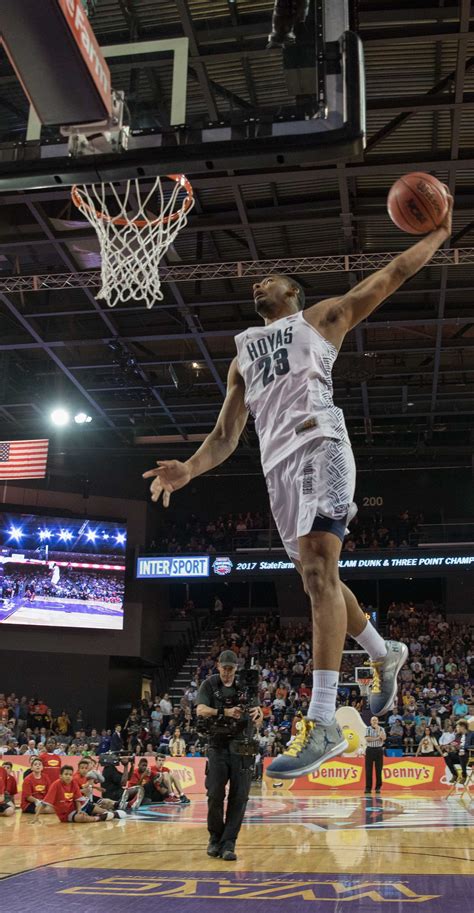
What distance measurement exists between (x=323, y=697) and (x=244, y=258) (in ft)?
46.6

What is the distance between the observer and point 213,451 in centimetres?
366

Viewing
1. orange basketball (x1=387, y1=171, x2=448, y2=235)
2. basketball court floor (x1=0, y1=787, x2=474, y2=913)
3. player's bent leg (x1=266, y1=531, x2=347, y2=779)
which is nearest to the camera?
player's bent leg (x1=266, y1=531, x2=347, y2=779)

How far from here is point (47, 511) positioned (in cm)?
2581

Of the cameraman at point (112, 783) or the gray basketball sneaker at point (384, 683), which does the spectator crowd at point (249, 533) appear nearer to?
the cameraman at point (112, 783)

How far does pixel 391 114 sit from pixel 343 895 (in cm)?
1042

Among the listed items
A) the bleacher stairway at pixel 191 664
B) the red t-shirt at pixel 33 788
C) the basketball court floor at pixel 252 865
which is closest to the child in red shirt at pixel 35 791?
the red t-shirt at pixel 33 788

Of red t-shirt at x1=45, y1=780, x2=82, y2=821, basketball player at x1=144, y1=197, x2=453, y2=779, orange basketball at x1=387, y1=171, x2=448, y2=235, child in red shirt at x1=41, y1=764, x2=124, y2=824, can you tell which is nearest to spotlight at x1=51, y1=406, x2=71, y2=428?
red t-shirt at x1=45, y1=780, x2=82, y2=821

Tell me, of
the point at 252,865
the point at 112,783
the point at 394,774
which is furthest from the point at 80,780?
the point at 394,774

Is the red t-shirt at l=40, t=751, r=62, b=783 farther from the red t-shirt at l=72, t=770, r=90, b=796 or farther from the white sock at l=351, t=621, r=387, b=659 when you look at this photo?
the white sock at l=351, t=621, r=387, b=659

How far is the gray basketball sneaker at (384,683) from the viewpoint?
327 cm

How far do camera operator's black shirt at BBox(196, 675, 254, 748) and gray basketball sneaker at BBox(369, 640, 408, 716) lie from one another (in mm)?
4264

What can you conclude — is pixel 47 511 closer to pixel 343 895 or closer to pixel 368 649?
pixel 343 895

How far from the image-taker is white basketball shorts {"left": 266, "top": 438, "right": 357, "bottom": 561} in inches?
115

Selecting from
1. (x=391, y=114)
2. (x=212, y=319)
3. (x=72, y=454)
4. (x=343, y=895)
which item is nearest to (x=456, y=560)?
(x=212, y=319)
